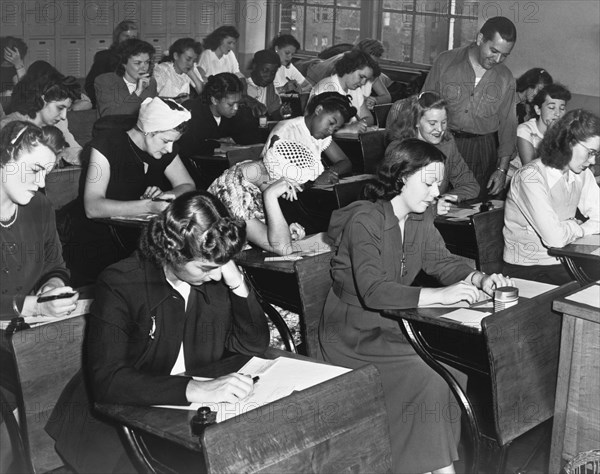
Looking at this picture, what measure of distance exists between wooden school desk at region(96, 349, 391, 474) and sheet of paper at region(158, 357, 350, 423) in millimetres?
92

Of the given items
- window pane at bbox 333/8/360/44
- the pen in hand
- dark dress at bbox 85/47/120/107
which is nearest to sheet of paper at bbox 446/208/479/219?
the pen in hand

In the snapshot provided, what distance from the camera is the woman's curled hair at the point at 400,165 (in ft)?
10.0

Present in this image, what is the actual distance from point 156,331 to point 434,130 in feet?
9.02

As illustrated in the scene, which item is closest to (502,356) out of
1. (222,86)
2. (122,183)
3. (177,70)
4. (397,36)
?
(122,183)

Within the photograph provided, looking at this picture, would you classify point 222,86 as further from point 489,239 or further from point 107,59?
point 489,239

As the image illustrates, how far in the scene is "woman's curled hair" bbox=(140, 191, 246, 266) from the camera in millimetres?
2236

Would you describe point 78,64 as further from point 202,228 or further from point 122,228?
point 202,228

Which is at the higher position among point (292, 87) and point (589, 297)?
point (292, 87)

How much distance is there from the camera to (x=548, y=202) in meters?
3.81

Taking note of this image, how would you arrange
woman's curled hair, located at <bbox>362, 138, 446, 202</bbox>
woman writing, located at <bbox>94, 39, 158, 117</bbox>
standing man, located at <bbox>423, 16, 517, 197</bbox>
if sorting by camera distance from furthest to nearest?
1. woman writing, located at <bbox>94, 39, 158, 117</bbox>
2. standing man, located at <bbox>423, 16, 517, 197</bbox>
3. woman's curled hair, located at <bbox>362, 138, 446, 202</bbox>

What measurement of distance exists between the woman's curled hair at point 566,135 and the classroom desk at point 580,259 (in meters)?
0.38

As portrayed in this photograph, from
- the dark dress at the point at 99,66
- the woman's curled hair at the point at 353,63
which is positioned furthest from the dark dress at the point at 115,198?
the dark dress at the point at 99,66

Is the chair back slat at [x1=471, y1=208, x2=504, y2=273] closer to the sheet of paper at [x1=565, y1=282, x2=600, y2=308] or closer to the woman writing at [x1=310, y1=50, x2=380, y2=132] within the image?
the sheet of paper at [x1=565, y1=282, x2=600, y2=308]

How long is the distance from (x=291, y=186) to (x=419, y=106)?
56.1 inches
